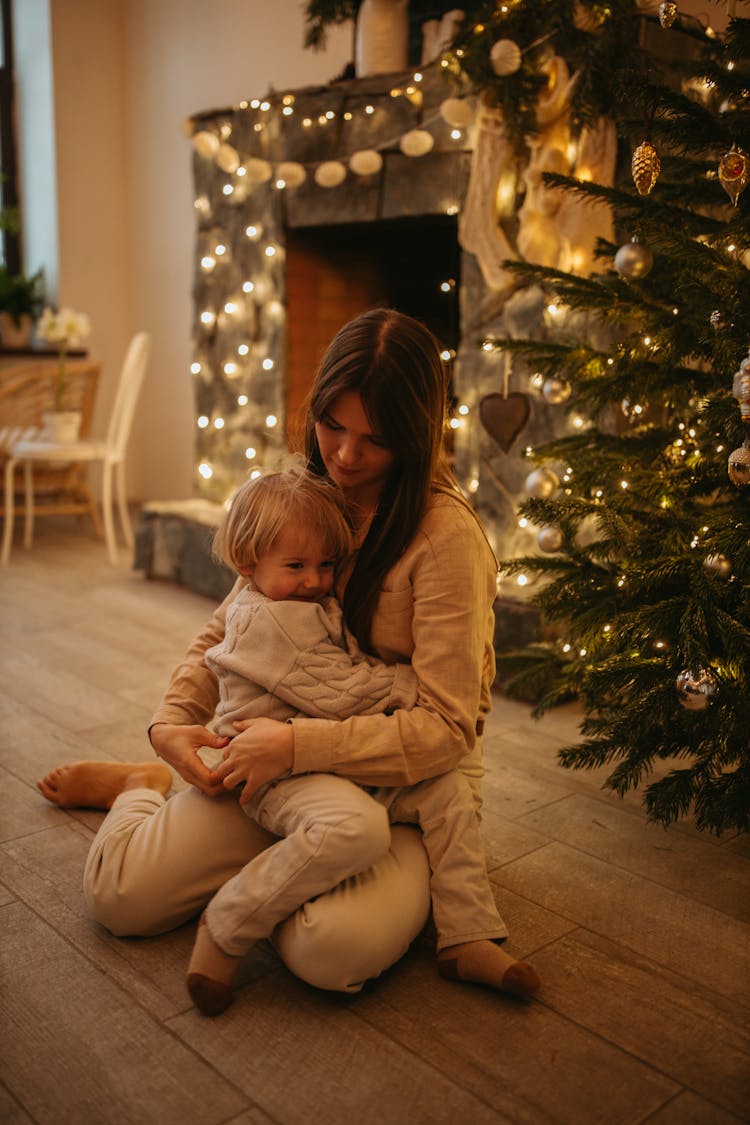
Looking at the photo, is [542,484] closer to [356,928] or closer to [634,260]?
[634,260]

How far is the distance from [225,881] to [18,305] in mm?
4186

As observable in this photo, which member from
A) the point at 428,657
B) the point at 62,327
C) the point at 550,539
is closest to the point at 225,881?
the point at 428,657

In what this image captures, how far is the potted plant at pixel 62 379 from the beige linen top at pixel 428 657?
2929mm

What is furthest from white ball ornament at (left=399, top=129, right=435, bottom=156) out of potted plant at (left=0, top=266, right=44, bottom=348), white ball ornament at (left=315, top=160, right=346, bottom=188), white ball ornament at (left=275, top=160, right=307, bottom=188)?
potted plant at (left=0, top=266, right=44, bottom=348)

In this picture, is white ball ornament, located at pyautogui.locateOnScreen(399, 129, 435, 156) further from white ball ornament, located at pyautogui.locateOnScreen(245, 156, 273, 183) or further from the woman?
the woman

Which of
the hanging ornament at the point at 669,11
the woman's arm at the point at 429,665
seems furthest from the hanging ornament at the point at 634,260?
the woman's arm at the point at 429,665

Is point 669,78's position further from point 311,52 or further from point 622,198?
point 311,52

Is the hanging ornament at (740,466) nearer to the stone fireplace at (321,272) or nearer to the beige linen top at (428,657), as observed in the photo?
the beige linen top at (428,657)

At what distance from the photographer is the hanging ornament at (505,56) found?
2389mm

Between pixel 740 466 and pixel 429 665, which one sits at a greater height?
pixel 740 466

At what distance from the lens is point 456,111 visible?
266cm

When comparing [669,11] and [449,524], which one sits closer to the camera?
[449,524]

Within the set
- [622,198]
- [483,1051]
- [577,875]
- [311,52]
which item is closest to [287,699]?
[483,1051]

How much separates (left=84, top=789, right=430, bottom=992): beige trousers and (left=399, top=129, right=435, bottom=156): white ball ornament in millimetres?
2100
